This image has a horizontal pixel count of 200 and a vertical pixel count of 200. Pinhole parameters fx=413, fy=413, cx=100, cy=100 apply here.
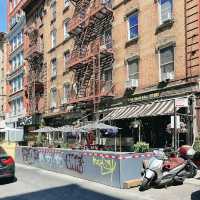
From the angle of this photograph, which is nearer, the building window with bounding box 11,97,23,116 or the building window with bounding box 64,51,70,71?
the building window with bounding box 64,51,70,71

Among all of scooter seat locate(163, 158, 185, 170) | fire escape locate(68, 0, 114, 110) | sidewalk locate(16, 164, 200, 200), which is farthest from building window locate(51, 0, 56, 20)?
scooter seat locate(163, 158, 185, 170)

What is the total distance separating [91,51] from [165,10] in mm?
8507

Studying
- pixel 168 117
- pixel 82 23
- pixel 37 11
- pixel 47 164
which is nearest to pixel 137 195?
pixel 47 164

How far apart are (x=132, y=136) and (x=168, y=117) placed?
4.14 metres

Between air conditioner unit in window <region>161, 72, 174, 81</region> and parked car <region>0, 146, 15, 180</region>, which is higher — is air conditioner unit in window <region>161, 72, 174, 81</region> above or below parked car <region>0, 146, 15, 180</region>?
above

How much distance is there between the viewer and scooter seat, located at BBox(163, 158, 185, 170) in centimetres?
1303

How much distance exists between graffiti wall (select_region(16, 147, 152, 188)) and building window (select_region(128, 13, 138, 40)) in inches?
419

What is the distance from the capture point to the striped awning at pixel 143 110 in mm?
21889

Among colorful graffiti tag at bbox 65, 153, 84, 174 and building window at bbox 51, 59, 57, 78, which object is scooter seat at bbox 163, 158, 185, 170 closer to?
colorful graffiti tag at bbox 65, 153, 84, 174

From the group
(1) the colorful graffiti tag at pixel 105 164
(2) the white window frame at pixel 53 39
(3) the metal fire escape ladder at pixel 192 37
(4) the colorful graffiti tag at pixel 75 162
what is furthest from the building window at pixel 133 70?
(2) the white window frame at pixel 53 39

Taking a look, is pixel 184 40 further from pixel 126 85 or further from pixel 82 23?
pixel 82 23

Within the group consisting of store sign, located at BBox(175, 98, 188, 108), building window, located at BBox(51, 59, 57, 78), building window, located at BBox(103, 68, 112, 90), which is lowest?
store sign, located at BBox(175, 98, 188, 108)

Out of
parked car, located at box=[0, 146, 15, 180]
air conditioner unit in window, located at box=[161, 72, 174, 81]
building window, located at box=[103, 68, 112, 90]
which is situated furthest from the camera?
building window, located at box=[103, 68, 112, 90]

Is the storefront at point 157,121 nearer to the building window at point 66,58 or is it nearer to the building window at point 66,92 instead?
the building window at point 66,92
